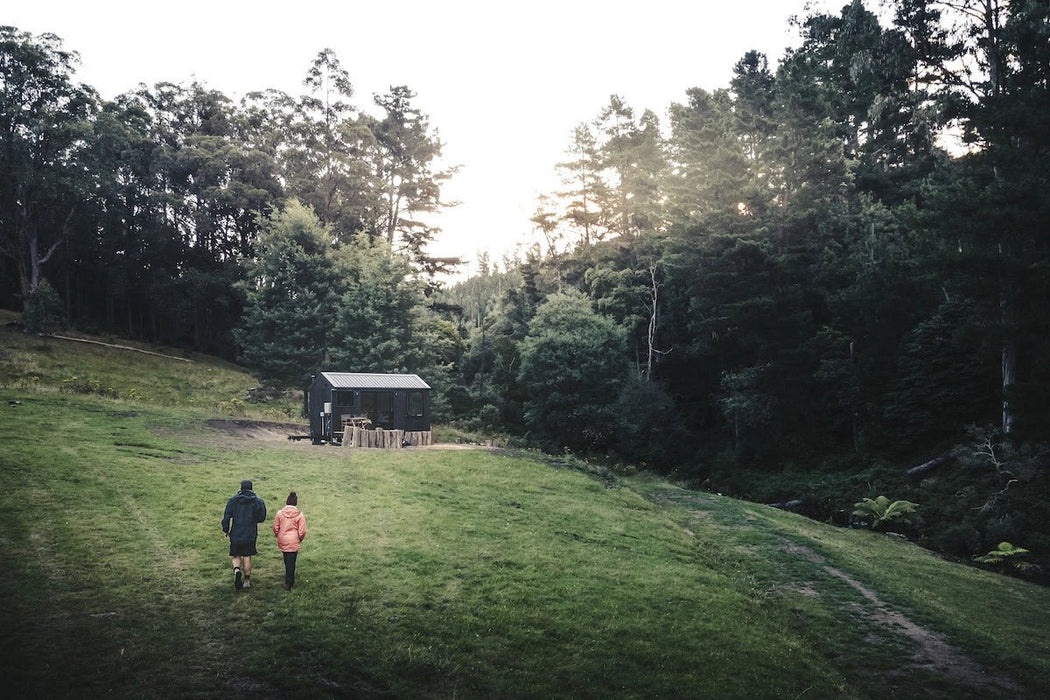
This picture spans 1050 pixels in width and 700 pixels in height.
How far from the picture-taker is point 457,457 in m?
30.8

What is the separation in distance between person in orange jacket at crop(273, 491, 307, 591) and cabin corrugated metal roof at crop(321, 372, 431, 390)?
2132 centimetres

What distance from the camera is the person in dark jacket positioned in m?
14.1

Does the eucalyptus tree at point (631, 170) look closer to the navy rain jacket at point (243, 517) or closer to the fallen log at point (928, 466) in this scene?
the fallen log at point (928, 466)

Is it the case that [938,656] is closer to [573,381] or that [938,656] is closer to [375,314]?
[573,381]

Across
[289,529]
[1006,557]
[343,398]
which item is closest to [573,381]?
[343,398]

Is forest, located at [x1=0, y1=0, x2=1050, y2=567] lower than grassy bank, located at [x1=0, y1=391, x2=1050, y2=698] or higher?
higher

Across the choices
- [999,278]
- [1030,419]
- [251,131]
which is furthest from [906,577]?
[251,131]

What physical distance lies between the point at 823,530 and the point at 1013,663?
558 inches

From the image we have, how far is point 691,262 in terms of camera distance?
49062mm

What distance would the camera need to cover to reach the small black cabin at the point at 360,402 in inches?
1394

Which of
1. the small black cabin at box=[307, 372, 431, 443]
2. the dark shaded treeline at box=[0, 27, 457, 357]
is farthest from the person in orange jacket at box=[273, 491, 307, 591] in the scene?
the dark shaded treeline at box=[0, 27, 457, 357]

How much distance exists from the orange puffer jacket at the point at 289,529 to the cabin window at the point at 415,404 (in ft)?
75.1

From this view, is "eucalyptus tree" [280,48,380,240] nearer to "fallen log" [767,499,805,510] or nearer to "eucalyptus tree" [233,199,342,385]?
"eucalyptus tree" [233,199,342,385]

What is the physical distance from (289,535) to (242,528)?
0.99 metres
